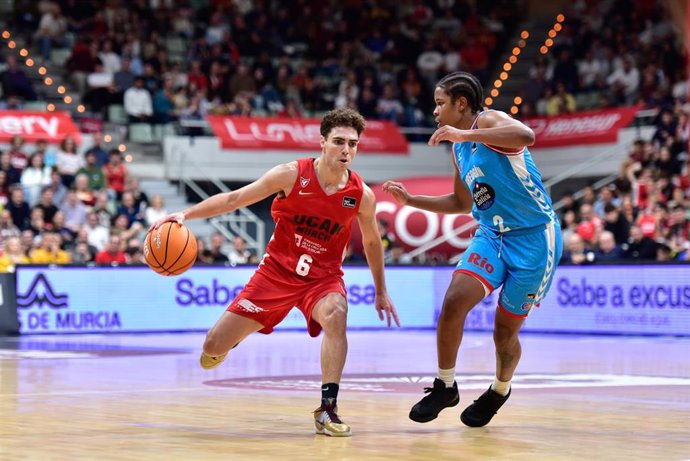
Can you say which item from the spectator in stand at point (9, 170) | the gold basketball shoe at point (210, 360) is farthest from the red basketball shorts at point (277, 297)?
the spectator in stand at point (9, 170)

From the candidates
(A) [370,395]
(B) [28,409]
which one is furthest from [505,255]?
(B) [28,409]

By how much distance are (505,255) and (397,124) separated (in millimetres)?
20798

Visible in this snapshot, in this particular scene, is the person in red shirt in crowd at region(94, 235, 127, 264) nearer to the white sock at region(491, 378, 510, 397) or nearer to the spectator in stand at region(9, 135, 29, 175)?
the spectator in stand at region(9, 135, 29, 175)

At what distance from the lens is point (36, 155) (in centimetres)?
2311

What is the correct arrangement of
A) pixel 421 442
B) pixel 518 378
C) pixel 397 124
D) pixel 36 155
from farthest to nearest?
pixel 397 124 < pixel 36 155 < pixel 518 378 < pixel 421 442

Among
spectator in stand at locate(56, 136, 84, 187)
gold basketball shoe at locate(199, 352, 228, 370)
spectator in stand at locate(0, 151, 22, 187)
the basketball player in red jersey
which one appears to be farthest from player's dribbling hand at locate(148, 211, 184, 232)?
spectator in stand at locate(56, 136, 84, 187)

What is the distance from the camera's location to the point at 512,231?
8406 mm

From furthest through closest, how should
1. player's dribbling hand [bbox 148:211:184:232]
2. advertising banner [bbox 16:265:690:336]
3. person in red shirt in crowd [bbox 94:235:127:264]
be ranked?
person in red shirt in crowd [bbox 94:235:127:264] → advertising banner [bbox 16:265:690:336] → player's dribbling hand [bbox 148:211:184:232]

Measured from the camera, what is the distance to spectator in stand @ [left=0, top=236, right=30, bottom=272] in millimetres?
20266

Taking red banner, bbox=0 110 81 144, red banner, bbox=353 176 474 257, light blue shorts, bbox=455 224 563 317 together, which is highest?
red banner, bbox=0 110 81 144

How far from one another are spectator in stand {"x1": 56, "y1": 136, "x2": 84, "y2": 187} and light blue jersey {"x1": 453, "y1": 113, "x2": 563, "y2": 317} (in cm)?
1631

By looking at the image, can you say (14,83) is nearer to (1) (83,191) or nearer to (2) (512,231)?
(1) (83,191)

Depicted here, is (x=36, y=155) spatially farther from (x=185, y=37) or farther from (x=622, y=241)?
(x=622, y=241)

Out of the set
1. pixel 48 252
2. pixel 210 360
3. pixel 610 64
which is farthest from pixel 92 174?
pixel 210 360
